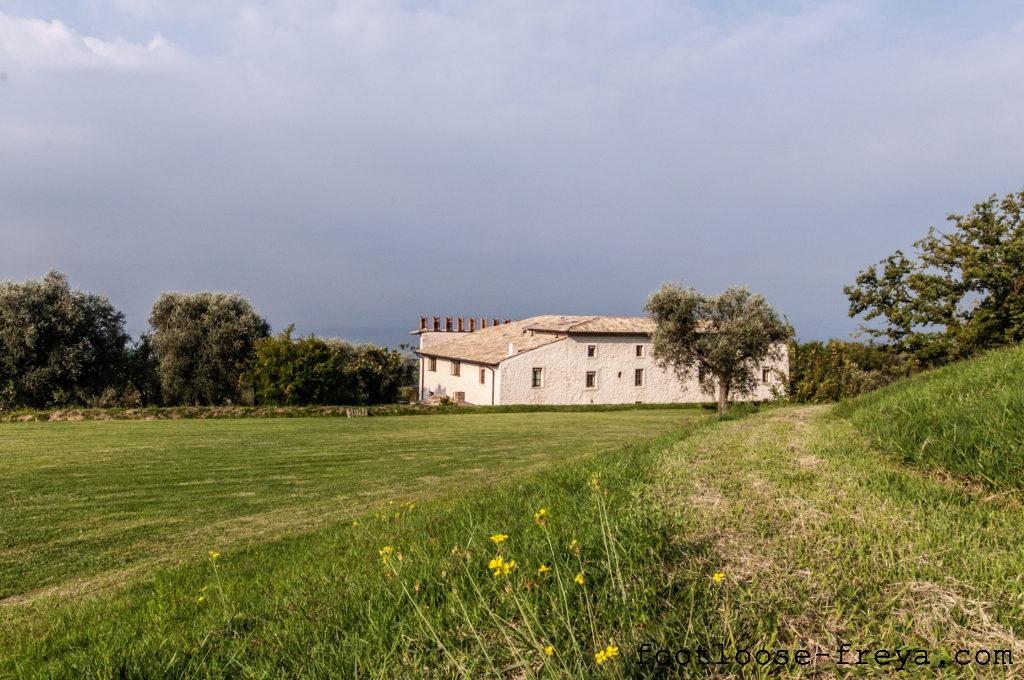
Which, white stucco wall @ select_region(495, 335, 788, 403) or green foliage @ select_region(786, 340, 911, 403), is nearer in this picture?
green foliage @ select_region(786, 340, 911, 403)

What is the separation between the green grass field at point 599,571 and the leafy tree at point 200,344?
35766 millimetres

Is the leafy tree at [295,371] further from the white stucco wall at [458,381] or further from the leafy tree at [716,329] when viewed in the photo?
the leafy tree at [716,329]

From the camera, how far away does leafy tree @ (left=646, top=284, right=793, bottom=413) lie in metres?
36.2

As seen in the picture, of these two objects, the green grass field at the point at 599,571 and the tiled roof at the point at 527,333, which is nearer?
the green grass field at the point at 599,571

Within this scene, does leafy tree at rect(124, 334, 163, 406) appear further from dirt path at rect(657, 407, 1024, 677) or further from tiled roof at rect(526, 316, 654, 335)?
dirt path at rect(657, 407, 1024, 677)

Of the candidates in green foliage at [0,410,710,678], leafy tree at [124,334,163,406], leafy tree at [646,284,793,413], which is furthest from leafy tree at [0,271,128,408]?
leafy tree at [646,284,793,413]

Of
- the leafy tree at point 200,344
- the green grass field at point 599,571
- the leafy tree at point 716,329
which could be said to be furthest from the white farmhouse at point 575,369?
the green grass field at point 599,571

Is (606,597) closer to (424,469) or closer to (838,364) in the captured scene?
(424,469)

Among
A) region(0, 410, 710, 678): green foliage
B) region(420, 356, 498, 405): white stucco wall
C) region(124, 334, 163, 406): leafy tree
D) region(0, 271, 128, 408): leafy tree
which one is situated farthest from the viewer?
region(420, 356, 498, 405): white stucco wall

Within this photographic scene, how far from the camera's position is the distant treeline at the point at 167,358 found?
127 ft

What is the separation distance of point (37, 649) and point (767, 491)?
5812mm

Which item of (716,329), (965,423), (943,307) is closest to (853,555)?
(965,423)

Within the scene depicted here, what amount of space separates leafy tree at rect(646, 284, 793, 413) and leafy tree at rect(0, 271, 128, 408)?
35.4m

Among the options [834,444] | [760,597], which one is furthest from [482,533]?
[834,444]
